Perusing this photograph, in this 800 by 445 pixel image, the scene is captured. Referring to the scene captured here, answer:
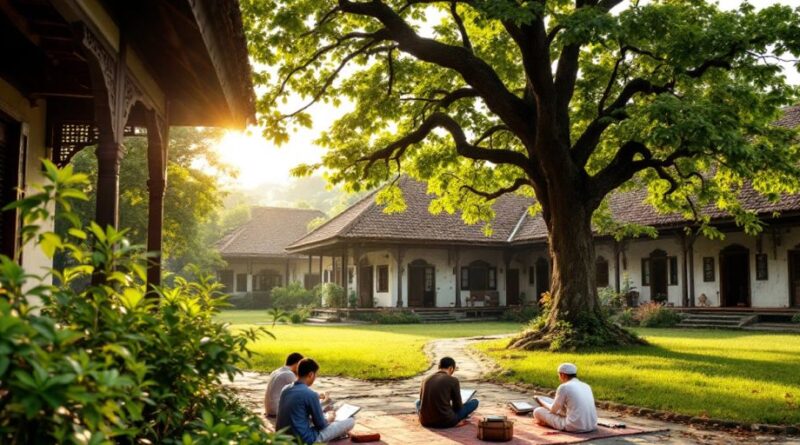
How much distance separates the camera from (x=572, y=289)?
16219 mm

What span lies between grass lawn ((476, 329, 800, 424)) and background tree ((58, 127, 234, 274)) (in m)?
14.9

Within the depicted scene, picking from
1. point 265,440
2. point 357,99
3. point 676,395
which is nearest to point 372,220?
point 357,99

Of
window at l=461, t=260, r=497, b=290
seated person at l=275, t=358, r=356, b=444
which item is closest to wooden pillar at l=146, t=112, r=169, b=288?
seated person at l=275, t=358, r=356, b=444

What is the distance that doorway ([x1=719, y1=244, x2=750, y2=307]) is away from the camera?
1031 inches

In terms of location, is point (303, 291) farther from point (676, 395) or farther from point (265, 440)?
point (265, 440)

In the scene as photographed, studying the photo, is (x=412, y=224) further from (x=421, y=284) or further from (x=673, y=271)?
(x=673, y=271)

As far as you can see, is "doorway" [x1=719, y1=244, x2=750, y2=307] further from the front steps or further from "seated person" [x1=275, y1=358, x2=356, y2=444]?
"seated person" [x1=275, y1=358, x2=356, y2=444]

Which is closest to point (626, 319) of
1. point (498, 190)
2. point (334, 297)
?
point (498, 190)

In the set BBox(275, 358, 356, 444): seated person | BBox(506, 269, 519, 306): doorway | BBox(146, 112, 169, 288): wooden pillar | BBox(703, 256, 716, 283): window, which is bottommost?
BBox(275, 358, 356, 444): seated person

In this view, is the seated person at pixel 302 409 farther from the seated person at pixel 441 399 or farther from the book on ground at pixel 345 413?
the seated person at pixel 441 399

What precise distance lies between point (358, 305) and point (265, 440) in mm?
30056

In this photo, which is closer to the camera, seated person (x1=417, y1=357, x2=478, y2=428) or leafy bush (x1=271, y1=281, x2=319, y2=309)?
seated person (x1=417, y1=357, x2=478, y2=428)

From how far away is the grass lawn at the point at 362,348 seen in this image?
1355cm

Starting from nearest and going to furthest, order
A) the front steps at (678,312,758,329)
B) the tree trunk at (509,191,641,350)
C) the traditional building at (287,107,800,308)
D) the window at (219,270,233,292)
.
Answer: the tree trunk at (509,191,641,350), the front steps at (678,312,758,329), the traditional building at (287,107,800,308), the window at (219,270,233,292)
